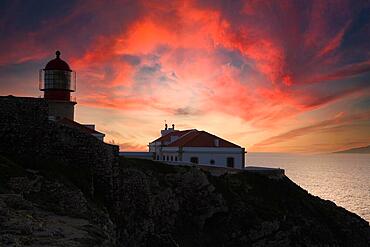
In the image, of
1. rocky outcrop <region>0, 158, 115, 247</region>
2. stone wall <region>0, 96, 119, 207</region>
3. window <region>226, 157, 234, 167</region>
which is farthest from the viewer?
window <region>226, 157, 234, 167</region>

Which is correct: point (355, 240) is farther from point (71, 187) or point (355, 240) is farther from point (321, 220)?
point (71, 187)

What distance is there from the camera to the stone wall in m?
21.3

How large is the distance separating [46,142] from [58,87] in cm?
2728

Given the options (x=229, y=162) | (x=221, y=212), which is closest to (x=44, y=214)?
(x=221, y=212)

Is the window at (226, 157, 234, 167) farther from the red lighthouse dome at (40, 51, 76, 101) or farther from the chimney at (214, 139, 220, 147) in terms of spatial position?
the red lighthouse dome at (40, 51, 76, 101)

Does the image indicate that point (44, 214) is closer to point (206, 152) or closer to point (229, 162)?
point (206, 152)

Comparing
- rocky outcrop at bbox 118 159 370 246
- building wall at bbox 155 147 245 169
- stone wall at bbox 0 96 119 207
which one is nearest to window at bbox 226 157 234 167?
building wall at bbox 155 147 245 169

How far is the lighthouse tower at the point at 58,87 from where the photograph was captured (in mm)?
47094

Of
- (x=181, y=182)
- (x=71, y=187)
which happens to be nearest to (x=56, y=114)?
(x=181, y=182)

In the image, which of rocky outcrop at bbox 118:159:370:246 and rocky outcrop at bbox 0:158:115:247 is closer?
rocky outcrop at bbox 0:158:115:247

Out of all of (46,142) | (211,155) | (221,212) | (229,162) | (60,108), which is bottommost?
(221,212)

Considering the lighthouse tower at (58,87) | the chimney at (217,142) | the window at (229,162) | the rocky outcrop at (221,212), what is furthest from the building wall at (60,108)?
the window at (229,162)

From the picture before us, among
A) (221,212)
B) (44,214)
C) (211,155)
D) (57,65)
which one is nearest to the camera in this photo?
(44,214)

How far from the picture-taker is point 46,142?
71.5 ft
